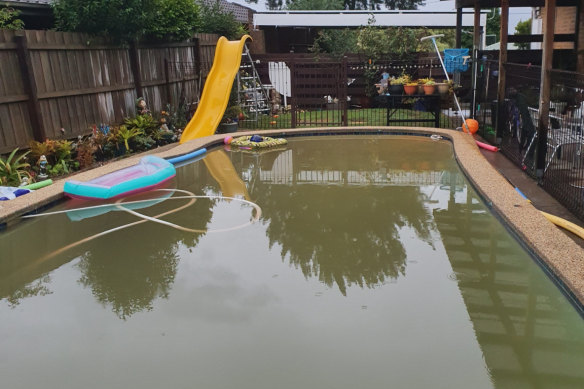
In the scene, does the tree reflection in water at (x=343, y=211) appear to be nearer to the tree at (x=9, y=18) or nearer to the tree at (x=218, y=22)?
the tree at (x=9, y=18)

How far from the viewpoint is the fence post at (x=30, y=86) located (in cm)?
680

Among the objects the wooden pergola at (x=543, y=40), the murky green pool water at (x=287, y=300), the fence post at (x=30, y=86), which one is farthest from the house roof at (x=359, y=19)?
the murky green pool water at (x=287, y=300)

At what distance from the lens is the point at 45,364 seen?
2.82 m

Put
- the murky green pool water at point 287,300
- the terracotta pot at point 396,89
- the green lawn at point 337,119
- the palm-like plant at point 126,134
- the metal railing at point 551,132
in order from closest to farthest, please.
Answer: the murky green pool water at point 287,300 < the metal railing at point 551,132 < the palm-like plant at point 126,134 < the terracotta pot at point 396,89 < the green lawn at point 337,119

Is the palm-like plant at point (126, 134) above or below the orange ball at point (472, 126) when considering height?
above

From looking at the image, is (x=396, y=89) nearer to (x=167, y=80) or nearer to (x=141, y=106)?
(x=167, y=80)

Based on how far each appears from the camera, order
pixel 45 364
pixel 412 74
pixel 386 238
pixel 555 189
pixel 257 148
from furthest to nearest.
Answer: pixel 412 74
pixel 257 148
pixel 555 189
pixel 386 238
pixel 45 364

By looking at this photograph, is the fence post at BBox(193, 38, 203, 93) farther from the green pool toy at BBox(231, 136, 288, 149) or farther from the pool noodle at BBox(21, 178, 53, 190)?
the pool noodle at BBox(21, 178, 53, 190)

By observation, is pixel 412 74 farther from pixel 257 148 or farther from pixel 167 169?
pixel 167 169

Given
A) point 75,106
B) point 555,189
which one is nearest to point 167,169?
point 75,106

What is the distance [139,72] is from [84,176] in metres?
3.61

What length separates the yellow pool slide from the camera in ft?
34.0

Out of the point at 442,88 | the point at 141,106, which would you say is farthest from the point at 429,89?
the point at 141,106

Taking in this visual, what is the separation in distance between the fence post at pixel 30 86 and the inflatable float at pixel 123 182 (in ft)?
5.23
